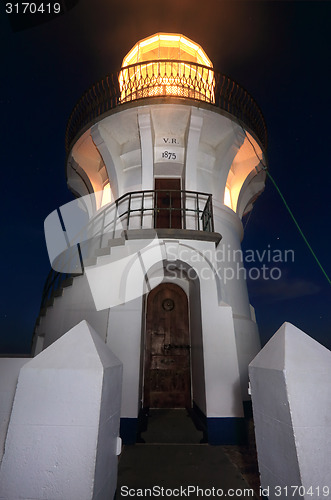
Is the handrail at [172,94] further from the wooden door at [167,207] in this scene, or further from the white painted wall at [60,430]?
the white painted wall at [60,430]

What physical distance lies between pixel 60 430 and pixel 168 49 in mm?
13155

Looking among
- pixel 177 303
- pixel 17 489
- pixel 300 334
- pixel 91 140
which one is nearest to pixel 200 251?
pixel 177 303

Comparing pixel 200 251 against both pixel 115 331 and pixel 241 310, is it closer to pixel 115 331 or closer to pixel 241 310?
pixel 241 310

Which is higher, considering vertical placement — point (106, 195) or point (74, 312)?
point (106, 195)

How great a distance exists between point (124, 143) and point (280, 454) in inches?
372

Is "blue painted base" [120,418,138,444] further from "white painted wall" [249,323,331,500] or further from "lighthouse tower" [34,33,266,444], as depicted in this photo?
"white painted wall" [249,323,331,500]

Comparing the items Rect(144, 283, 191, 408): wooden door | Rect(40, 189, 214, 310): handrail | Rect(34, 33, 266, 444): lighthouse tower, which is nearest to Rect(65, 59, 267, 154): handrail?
Rect(34, 33, 266, 444): lighthouse tower

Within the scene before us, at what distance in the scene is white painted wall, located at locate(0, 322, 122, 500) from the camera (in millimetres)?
2283

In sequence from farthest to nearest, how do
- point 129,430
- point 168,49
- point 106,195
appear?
1. point 168,49
2. point 106,195
3. point 129,430

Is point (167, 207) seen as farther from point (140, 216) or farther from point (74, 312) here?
point (74, 312)

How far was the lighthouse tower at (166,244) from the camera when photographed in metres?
5.64

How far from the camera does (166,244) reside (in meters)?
6.57

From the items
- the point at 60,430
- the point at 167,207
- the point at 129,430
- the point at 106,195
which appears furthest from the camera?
the point at 106,195

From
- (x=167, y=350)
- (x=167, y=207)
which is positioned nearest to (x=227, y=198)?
(x=167, y=207)
